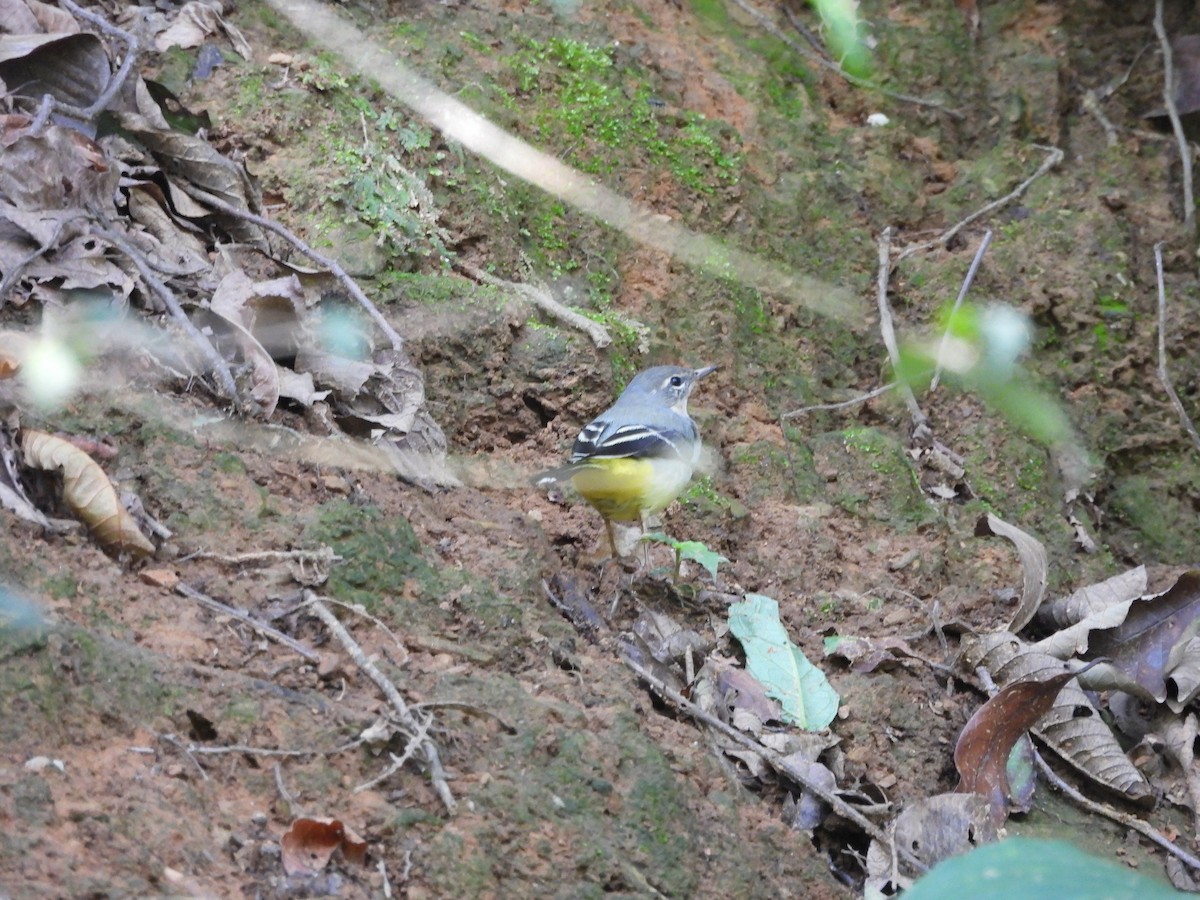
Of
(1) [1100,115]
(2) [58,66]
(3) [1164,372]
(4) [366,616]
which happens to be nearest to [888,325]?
(3) [1164,372]

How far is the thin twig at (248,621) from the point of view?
10.9 ft

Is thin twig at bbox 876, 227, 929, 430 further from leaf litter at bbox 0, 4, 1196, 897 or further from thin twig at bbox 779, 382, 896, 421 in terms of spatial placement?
leaf litter at bbox 0, 4, 1196, 897

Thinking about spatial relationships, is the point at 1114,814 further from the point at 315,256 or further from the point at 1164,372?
the point at 315,256

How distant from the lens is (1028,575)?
4.79 meters

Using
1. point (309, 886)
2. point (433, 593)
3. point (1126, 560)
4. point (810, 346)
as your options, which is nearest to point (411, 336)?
point (433, 593)

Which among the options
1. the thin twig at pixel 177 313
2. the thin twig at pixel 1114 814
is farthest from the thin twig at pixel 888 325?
the thin twig at pixel 177 313

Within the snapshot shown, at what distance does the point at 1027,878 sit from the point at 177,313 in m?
3.45

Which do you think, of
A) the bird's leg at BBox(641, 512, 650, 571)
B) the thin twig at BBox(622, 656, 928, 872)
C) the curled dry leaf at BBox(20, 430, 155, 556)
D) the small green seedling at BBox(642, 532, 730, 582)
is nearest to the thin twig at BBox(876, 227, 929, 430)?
the bird's leg at BBox(641, 512, 650, 571)

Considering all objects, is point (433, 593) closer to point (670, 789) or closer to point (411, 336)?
point (670, 789)

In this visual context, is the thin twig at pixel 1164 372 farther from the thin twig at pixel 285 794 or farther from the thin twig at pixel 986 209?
the thin twig at pixel 285 794

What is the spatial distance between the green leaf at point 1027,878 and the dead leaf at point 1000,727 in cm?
236

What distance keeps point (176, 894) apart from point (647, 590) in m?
2.45

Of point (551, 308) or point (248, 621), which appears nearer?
point (248, 621)

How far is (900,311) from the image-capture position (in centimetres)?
672
